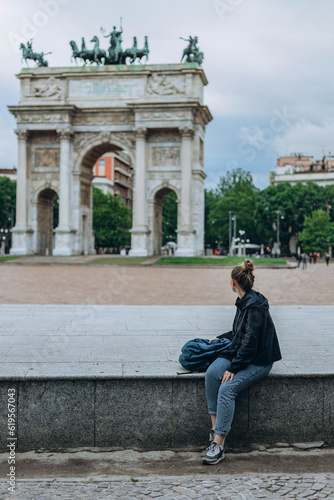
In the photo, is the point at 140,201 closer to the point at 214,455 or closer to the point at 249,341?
the point at 249,341

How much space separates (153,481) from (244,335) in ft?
5.60

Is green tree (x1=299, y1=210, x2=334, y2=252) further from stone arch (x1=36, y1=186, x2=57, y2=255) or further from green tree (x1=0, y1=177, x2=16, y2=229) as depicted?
green tree (x1=0, y1=177, x2=16, y2=229)

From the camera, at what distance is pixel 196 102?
5353 centimetres

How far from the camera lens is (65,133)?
55.2m

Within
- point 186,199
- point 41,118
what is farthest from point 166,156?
point 41,118

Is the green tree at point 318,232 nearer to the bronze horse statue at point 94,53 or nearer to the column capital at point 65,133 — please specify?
the bronze horse statue at point 94,53

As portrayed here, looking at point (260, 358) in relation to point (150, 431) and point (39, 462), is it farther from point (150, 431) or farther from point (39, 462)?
point (39, 462)

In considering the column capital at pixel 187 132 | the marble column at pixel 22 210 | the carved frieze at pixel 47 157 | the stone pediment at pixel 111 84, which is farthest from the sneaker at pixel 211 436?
the carved frieze at pixel 47 157

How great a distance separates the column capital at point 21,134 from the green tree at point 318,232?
3830cm

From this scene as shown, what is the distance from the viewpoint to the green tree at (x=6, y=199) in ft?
280

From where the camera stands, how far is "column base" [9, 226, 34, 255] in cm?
5625

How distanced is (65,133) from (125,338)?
1888 inches

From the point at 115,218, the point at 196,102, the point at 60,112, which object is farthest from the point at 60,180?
the point at 115,218

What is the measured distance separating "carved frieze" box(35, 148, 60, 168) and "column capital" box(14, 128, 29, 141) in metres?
1.75
